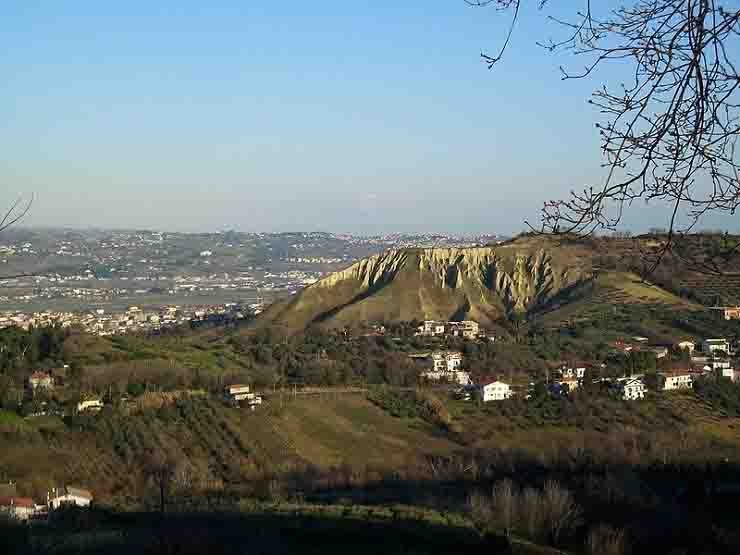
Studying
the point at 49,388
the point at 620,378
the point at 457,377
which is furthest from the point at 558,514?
the point at 457,377

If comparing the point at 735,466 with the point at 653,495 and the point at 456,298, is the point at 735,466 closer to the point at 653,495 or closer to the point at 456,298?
the point at 653,495

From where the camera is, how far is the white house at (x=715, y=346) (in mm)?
36094

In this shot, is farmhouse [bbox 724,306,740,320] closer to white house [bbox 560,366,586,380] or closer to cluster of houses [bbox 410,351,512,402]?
white house [bbox 560,366,586,380]

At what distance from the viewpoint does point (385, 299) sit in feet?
181

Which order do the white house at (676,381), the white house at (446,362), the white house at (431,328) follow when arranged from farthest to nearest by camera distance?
the white house at (431,328)
the white house at (446,362)
the white house at (676,381)

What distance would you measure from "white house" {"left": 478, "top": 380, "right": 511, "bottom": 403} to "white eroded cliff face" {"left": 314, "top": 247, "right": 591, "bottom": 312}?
2038cm

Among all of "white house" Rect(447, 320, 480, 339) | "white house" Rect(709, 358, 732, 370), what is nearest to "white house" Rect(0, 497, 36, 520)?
"white house" Rect(709, 358, 732, 370)

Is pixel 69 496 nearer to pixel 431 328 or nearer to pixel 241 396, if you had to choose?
pixel 241 396

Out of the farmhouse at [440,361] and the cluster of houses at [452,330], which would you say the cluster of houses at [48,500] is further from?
the cluster of houses at [452,330]

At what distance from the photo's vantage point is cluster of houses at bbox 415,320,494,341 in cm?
4547

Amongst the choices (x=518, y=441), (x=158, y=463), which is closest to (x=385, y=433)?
(x=518, y=441)

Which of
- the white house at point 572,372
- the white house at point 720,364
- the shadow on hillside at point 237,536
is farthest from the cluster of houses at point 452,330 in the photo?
the shadow on hillside at point 237,536

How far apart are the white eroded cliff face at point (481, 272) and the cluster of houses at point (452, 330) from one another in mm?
5754

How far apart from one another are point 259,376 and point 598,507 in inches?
880
